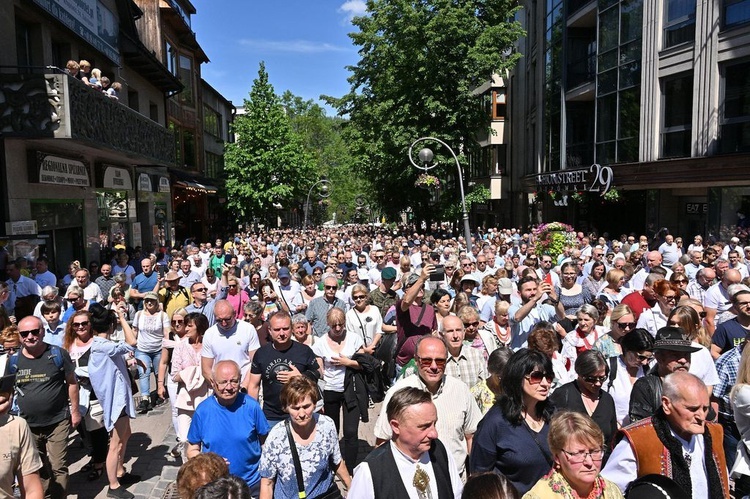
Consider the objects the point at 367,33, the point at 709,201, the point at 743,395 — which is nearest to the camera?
the point at 743,395

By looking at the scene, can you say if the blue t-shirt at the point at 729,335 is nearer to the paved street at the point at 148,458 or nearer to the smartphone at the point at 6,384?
the paved street at the point at 148,458

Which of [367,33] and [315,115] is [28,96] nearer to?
[367,33]

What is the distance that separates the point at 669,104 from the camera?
19.9 m

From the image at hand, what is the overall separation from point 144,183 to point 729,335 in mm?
21955

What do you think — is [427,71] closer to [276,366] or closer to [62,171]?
[62,171]

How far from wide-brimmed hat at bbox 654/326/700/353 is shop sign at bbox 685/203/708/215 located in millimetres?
16896

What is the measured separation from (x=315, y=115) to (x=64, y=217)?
59242 millimetres

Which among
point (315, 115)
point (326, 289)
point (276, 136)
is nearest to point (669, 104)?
point (326, 289)

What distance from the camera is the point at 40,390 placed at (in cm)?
508

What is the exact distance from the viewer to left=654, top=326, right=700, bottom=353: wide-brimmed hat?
418 centimetres

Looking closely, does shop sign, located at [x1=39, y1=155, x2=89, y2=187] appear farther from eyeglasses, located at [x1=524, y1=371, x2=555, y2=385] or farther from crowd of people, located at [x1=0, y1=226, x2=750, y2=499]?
eyeglasses, located at [x1=524, y1=371, x2=555, y2=385]

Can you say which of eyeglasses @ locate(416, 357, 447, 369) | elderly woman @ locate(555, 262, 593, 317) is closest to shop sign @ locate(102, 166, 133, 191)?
elderly woman @ locate(555, 262, 593, 317)

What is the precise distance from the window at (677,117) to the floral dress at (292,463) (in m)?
19.1

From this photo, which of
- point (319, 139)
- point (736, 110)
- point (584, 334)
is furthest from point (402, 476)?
point (319, 139)
